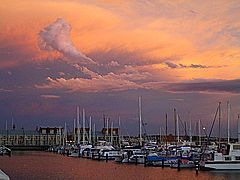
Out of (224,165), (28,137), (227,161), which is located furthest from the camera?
(28,137)

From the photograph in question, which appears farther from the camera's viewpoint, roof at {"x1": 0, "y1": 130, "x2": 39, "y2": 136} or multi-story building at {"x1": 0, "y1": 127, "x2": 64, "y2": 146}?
roof at {"x1": 0, "y1": 130, "x2": 39, "y2": 136}

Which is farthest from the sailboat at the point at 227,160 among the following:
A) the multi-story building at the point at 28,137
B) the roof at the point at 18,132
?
the roof at the point at 18,132

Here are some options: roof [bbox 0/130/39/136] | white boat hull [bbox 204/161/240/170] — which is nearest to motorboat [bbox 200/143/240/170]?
white boat hull [bbox 204/161/240/170]

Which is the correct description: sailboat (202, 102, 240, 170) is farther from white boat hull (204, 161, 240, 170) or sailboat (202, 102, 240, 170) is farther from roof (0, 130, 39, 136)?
roof (0, 130, 39, 136)

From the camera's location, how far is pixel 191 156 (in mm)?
73562

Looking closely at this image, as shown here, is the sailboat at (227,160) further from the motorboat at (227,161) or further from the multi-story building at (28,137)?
the multi-story building at (28,137)

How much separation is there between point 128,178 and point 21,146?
12667 cm

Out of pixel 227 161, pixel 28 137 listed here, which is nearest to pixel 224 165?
pixel 227 161

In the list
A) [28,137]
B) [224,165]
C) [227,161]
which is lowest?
[224,165]

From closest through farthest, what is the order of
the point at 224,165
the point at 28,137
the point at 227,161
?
the point at 224,165 → the point at 227,161 → the point at 28,137

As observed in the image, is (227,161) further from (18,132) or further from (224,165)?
(18,132)

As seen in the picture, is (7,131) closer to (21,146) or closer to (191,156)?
(21,146)

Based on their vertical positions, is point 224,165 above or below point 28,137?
below

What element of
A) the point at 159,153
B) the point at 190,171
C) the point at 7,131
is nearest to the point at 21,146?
the point at 7,131
